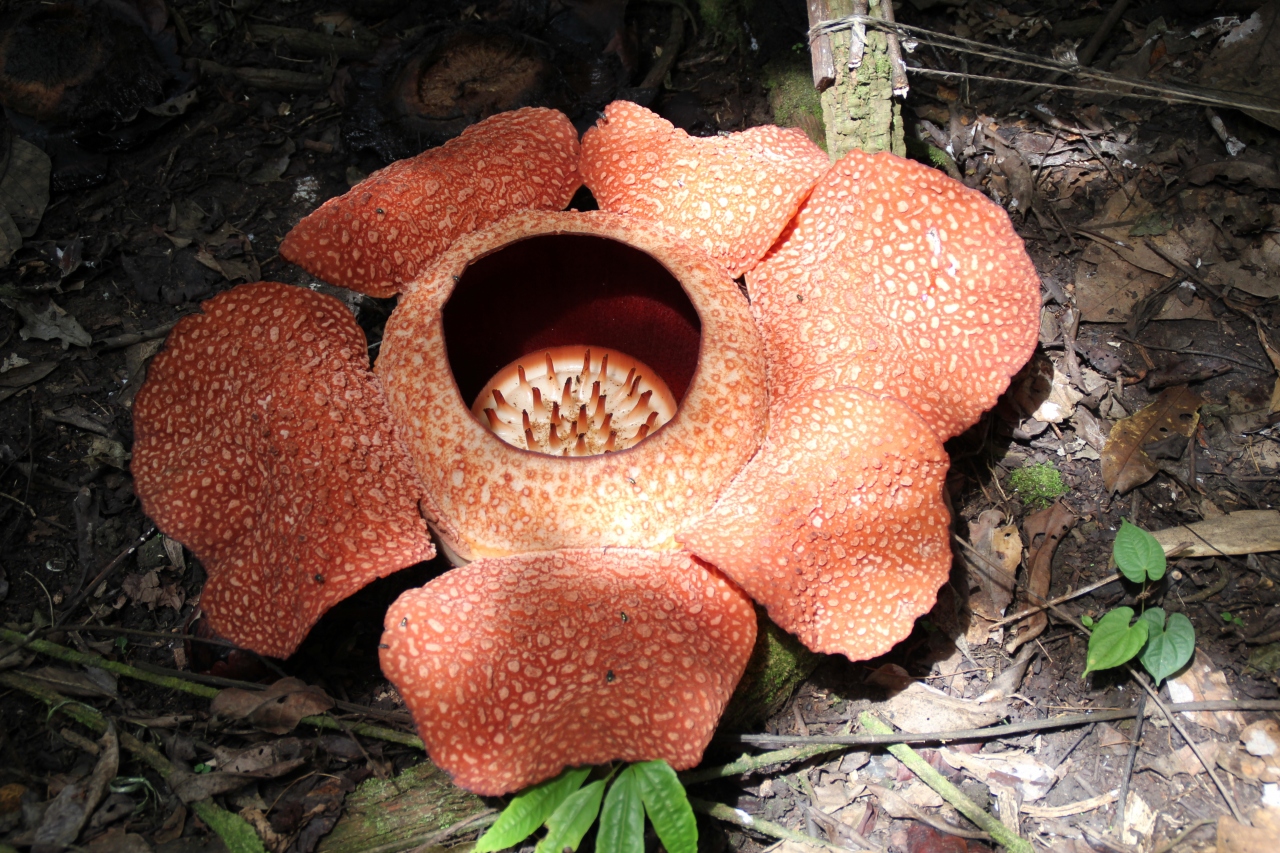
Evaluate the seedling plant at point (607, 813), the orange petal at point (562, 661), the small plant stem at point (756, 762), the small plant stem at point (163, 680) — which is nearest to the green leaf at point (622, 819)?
the seedling plant at point (607, 813)

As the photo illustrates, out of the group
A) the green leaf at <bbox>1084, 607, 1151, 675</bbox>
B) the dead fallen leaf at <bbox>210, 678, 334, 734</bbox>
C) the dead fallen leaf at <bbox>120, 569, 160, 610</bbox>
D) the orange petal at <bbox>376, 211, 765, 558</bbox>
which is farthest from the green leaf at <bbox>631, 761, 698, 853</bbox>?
the dead fallen leaf at <bbox>120, 569, 160, 610</bbox>

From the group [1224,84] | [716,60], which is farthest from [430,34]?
[1224,84]

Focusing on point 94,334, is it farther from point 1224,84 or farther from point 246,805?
point 1224,84

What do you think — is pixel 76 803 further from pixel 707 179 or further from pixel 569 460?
pixel 707 179

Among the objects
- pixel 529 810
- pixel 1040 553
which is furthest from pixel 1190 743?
pixel 529 810

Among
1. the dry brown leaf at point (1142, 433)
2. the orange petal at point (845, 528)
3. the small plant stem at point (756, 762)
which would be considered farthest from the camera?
the dry brown leaf at point (1142, 433)

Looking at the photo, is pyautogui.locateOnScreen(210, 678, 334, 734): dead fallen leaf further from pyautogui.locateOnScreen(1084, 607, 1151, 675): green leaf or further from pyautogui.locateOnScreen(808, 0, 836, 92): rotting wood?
pyautogui.locateOnScreen(808, 0, 836, 92): rotting wood

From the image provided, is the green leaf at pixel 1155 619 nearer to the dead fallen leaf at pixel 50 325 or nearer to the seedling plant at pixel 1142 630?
the seedling plant at pixel 1142 630
